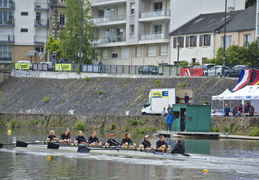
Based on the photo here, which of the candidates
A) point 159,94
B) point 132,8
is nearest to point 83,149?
point 159,94

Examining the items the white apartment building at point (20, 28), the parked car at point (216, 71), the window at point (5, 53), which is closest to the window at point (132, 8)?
the white apartment building at point (20, 28)

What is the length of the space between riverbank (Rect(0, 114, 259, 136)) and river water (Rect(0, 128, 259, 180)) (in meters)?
7.39

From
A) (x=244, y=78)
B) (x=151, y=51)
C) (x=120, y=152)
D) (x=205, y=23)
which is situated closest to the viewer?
(x=120, y=152)

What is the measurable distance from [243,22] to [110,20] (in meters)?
22.3

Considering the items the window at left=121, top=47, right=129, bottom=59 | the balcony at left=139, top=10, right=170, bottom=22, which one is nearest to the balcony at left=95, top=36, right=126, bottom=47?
the window at left=121, top=47, right=129, bottom=59

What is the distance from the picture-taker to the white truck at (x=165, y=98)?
59.8m

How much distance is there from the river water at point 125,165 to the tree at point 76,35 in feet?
158

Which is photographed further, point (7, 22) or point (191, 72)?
point (7, 22)

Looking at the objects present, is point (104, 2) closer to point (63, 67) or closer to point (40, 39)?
point (63, 67)

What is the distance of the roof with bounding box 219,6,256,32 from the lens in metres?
80.2

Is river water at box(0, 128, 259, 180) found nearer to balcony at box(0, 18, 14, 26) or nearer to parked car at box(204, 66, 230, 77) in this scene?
parked car at box(204, 66, 230, 77)

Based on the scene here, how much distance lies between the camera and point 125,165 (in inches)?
1448

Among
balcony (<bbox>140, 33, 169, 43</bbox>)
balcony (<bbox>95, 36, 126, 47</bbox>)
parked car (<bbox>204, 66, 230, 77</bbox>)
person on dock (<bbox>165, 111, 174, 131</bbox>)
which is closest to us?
person on dock (<bbox>165, 111, 174, 131</bbox>)

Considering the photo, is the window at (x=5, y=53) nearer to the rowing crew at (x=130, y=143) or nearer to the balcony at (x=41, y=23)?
the balcony at (x=41, y=23)
